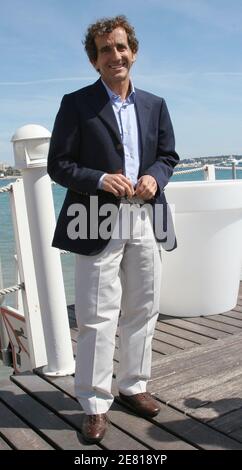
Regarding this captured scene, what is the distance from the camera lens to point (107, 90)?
6.28ft

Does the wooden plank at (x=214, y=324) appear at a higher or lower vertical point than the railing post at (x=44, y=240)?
lower

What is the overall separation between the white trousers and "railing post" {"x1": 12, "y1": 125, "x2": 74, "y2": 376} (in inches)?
20.2

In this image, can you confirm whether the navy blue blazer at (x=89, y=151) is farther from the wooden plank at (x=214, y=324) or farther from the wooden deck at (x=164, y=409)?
the wooden plank at (x=214, y=324)

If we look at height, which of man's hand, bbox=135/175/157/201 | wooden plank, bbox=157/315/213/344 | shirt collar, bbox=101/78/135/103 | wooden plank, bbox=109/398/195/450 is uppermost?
shirt collar, bbox=101/78/135/103

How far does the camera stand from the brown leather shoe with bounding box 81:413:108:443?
1.88 metres

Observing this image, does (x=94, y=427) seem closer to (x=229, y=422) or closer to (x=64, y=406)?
(x=64, y=406)

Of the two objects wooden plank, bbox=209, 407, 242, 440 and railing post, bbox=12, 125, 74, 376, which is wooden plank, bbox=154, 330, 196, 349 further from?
wooden plank, bbox=209, 407, 242, 440

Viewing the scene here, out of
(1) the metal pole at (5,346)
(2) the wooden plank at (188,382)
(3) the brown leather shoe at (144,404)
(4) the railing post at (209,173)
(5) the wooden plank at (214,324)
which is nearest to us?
(3) the brown leather shoe at (144,404)

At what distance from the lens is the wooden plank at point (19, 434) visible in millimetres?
1892

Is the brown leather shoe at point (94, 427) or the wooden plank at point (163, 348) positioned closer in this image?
the brown leather shoe at point (94, 427)

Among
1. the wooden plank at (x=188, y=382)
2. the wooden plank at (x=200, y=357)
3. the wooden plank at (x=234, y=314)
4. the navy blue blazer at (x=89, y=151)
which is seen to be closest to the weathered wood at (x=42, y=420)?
the wooden plank at (x=188, y=382)

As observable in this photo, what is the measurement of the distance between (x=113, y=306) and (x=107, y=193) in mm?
432

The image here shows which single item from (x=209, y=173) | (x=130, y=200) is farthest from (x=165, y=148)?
(x=209, y=173)

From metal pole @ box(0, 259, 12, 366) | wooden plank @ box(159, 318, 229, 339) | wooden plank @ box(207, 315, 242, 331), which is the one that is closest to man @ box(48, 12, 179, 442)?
wooden plank @ box(159, 318, 229, 339)
